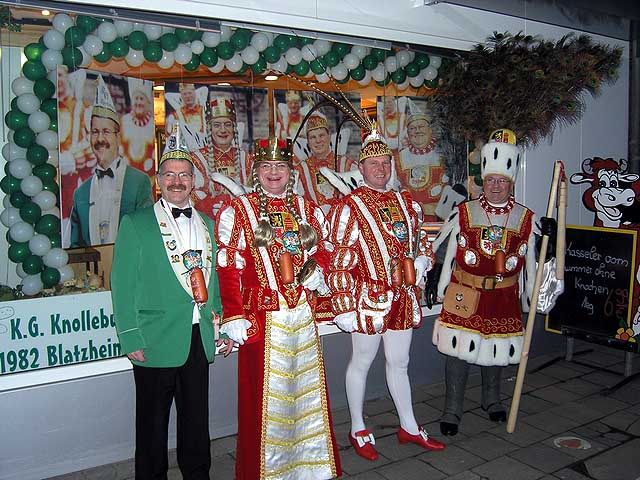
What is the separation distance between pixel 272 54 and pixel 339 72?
622 mm

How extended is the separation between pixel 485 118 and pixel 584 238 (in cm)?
159

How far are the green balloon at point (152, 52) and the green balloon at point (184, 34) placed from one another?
6.2 inches

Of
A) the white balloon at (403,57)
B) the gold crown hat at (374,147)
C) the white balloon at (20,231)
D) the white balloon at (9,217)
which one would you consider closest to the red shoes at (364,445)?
the gold crown hat at (374,147)

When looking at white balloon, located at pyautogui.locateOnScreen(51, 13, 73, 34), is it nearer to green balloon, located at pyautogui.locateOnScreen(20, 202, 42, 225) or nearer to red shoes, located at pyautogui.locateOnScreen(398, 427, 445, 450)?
green balloon, located at pyautogui.locateOnScreen(20, 202, 42, 225)

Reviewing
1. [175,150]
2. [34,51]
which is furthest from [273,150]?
[34,51]

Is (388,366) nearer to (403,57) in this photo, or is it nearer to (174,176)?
(174,176)

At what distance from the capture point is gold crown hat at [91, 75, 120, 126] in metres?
4.02

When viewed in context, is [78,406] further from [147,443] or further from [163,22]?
[163,22]

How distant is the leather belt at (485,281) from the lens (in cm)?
415

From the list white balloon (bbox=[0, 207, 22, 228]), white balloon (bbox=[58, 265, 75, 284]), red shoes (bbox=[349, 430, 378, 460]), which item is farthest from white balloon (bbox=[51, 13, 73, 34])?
red shoes (bbox=[349, 430, 378, 460])

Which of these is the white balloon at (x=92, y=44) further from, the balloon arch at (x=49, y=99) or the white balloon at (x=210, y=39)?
the white balloon at (x=210, y=39)

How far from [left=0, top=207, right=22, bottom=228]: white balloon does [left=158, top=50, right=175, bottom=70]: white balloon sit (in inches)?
55.2

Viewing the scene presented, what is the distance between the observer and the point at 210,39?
14.3 ft

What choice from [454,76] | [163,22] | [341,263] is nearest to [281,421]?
[341,263]
